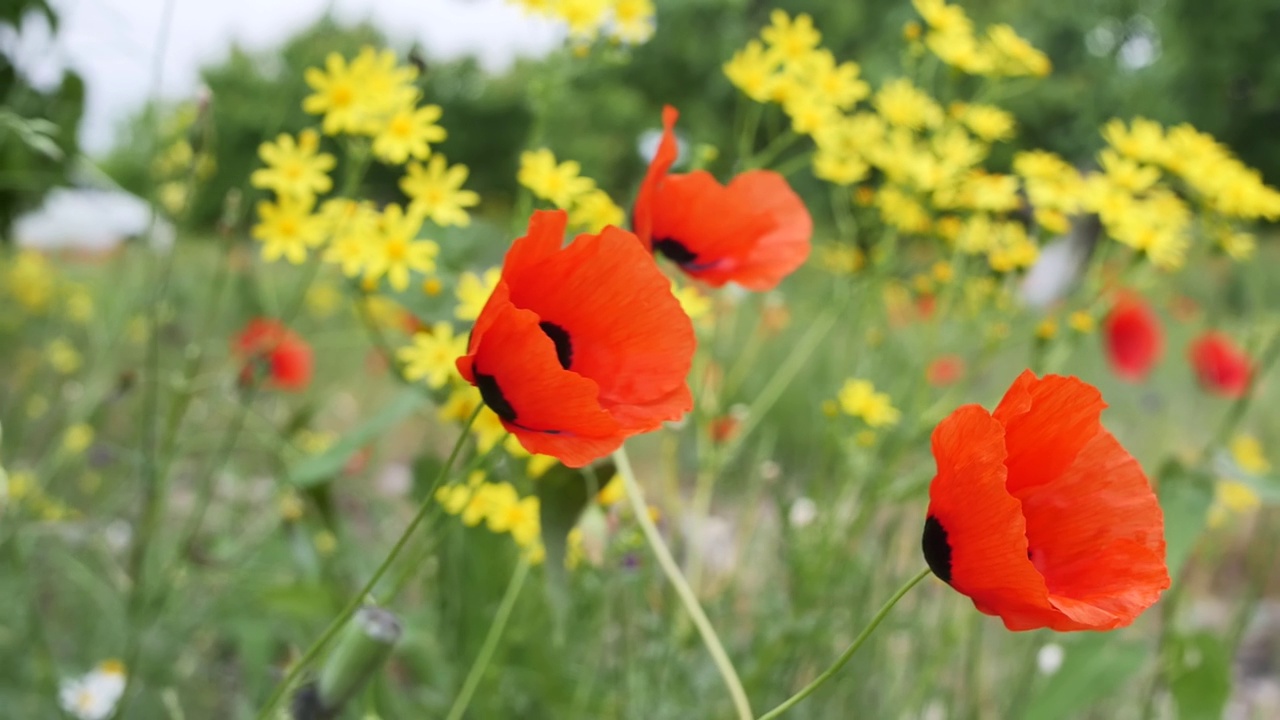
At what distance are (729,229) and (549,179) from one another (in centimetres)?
18

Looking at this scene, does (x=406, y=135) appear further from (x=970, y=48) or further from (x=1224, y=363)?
(x=1224, y=363)

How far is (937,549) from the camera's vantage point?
33cm

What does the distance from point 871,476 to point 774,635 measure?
161 millimetres

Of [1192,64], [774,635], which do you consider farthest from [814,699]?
[1192,64]

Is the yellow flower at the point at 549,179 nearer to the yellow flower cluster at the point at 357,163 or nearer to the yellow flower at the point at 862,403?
the yellow flower cluster at the point at 357,163

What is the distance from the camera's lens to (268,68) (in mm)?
12031

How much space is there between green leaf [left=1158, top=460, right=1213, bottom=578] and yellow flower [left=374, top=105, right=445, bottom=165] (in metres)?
0.55

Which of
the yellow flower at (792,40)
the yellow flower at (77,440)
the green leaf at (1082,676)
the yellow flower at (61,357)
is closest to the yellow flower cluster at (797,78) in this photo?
the yellow flower at (792,40)

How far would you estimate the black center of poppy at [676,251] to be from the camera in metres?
0.47

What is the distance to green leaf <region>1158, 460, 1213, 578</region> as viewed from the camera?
0.78 meters

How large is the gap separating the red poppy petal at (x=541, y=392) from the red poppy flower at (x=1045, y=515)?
0.09 metres

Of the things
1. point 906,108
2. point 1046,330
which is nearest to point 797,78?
point 906,108

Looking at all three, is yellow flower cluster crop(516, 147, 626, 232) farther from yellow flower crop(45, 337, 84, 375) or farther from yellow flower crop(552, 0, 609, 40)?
yellow flower crop(45, 337, 84, 375)

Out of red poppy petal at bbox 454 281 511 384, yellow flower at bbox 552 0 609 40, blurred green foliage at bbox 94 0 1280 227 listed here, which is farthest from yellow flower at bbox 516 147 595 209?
blurred green foliage at bbox 94 0 1280 227
